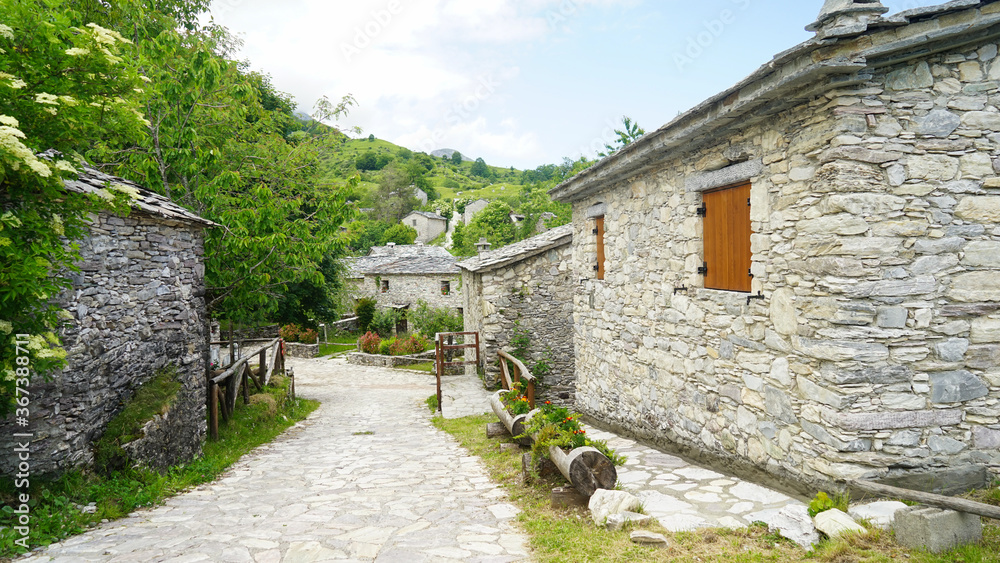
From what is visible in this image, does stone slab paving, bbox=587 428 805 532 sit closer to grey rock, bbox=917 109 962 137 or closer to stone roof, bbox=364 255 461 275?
grey rock, bbox=917 109 962 137

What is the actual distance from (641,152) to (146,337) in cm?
615

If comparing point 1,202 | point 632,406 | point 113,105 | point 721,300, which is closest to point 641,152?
point 721,300

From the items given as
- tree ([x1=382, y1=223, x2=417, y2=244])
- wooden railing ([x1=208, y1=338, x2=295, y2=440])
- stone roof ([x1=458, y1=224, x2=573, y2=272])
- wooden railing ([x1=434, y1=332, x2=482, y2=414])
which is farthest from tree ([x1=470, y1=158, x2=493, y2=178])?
wooden railing ([x1=208, y1=338, x2=295, y2=440])

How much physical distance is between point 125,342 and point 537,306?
9034mm

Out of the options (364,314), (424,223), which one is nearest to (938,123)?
(364,314)

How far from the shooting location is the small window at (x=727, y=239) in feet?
17.3

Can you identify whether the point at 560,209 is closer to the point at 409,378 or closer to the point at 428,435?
the point at 409,378

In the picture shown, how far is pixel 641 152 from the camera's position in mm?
6520

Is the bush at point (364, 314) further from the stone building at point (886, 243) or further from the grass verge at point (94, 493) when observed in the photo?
the stone building at point (886, 243)

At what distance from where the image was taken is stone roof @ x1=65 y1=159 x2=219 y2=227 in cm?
518

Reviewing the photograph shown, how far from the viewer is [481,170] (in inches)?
4417

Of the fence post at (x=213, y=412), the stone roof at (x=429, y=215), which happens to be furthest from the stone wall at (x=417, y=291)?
the stone roof at (x=429, y=215)

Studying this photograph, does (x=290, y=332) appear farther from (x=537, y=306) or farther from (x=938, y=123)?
(x=938, y=123)

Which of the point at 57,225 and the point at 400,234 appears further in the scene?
the point at 400,234
